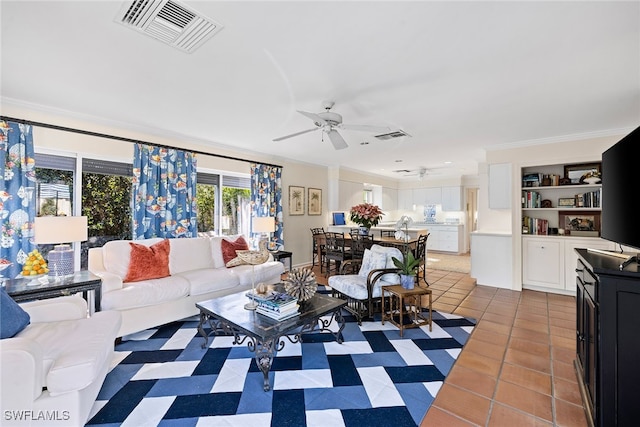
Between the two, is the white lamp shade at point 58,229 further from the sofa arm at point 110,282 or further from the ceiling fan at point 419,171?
the ceiling fan at point 419,171

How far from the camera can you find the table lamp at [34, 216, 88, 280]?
8.27 ft

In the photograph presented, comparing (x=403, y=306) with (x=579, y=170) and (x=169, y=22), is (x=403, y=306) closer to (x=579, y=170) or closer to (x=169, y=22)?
(x=169, y=22)

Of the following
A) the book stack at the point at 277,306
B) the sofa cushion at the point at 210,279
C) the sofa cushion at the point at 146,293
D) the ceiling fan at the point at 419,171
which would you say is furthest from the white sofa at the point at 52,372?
the ceiling fan at the point at 419,171

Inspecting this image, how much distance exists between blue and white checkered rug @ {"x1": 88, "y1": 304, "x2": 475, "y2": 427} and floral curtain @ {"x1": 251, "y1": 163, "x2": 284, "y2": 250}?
111 inches

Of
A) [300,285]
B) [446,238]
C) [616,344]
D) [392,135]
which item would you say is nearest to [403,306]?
[300,285]

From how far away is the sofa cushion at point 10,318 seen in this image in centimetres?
166

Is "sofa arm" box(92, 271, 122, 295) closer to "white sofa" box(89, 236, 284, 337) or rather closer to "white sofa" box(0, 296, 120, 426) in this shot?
"white sofa" box(89, 236, 284, 337)

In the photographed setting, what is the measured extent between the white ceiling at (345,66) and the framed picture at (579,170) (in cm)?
66

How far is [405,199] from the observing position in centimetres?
984

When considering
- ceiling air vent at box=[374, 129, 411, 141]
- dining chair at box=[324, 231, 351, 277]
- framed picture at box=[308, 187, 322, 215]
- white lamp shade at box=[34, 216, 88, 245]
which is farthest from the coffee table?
framed picture at box=[308, 187, 322, 215]

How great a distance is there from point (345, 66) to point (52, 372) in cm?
273

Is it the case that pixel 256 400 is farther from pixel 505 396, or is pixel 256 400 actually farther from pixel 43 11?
pixel 43 11

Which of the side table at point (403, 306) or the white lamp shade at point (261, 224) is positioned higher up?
the white lamp shade at point (261, 224)

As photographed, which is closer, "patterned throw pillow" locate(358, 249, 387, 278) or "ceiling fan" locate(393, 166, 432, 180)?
"patterned throw pillow" locate(358, 249, 387, 278)
